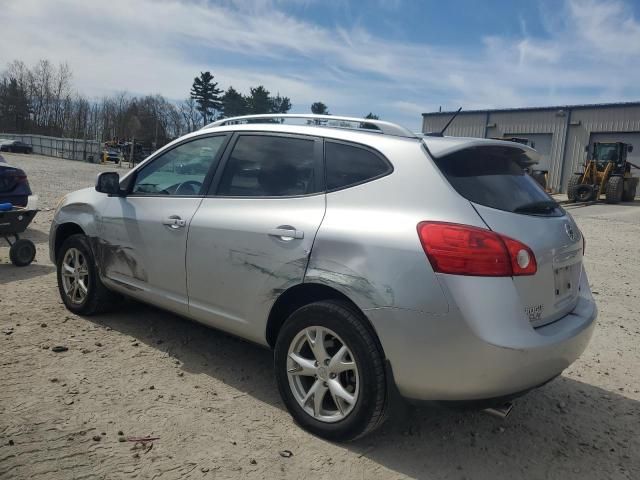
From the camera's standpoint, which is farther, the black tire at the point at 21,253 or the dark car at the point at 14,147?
the dark car at the point at 14,147

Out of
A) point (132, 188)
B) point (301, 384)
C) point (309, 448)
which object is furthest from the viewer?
point (132, 188)

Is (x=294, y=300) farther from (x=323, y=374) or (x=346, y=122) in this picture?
(x=346, y=122)

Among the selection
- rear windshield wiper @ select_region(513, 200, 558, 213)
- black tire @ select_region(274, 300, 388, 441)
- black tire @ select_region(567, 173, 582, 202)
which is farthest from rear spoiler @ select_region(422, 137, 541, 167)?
black tire @ select_region(567, 173, 582, 202)

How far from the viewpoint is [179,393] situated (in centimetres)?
331

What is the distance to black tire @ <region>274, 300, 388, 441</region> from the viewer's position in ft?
8.45

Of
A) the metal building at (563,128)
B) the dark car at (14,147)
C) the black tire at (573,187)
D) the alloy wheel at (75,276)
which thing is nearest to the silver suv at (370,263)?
the alloy wheel at (75,276)

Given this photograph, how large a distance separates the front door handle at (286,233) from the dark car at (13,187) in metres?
6.02

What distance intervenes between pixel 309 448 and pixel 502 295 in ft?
4.40

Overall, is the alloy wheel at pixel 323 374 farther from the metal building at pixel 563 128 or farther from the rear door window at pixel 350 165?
the metal building at pixel 563 128

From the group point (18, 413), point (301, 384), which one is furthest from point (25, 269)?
point (301, 384)

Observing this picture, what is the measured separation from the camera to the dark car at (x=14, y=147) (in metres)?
46.8

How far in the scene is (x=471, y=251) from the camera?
93.7 inches

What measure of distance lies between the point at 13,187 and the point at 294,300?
6.36 metres

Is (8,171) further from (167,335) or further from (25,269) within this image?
(167,335)
